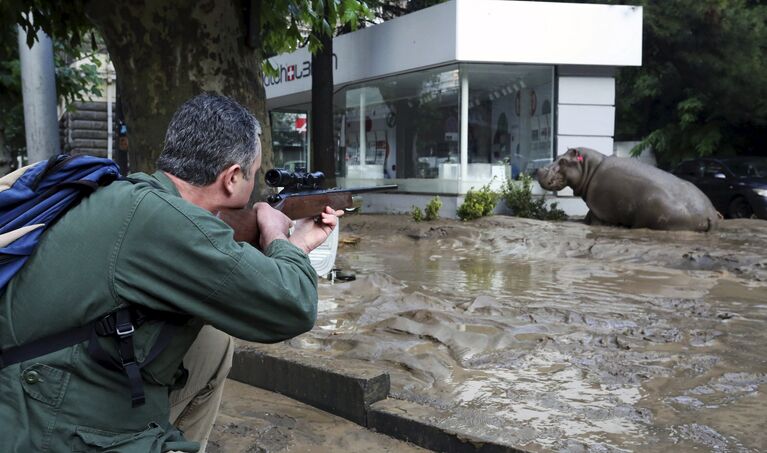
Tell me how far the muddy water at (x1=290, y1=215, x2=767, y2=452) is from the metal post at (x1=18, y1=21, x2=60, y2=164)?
3.74 meters

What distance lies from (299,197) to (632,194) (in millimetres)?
10187

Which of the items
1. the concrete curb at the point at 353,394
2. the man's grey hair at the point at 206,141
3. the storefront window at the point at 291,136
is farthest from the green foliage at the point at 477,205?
the man's grey hair at the point at 206,141

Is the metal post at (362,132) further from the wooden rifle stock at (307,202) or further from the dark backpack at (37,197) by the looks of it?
the dark backpack at (37,197)

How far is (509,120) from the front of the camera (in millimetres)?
15867

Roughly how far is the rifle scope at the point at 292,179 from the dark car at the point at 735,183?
47.8ft

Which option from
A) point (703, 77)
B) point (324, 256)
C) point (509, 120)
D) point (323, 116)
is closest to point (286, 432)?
point (324, 256)

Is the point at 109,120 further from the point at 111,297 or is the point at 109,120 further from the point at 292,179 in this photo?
the point at 111,297

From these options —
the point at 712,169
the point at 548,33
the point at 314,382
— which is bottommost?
the point at 314,382

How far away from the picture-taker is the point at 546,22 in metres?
14.6

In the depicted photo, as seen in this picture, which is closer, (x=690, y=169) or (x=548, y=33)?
(x=548, y=33)

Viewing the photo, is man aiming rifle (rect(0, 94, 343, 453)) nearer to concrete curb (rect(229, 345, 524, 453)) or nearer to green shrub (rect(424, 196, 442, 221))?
concrete curb (rect(229, 345, 524, 453))

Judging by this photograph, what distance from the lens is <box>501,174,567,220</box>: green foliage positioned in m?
14.2

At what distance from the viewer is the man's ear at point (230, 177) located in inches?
90.8

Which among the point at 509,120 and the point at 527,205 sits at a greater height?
the point at 509,120
